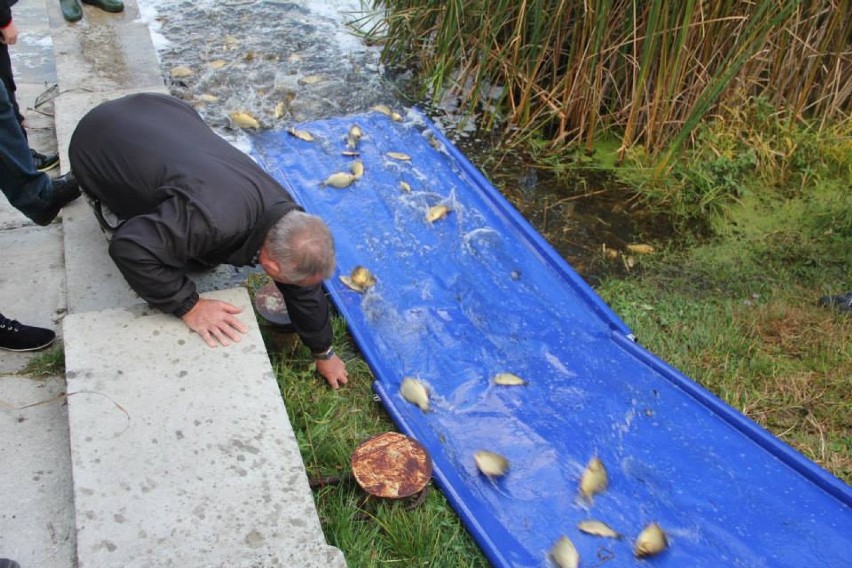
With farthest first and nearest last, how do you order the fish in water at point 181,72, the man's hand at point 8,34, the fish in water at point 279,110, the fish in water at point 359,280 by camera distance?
the fish in water at point 181,72 < the fish in water at point 279,110 < the man's hand at point 8,34 < the fish in water at point 359,280

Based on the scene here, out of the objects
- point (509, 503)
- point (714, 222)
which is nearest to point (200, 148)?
point (509, 503)

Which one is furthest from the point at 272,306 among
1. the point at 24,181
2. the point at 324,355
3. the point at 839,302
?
the point at 839,302

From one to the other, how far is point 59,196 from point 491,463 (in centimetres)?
205

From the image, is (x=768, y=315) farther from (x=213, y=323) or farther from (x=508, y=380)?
(x=213, y=323)

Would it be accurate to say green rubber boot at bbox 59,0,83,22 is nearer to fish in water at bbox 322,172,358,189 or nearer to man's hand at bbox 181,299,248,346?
fish in water at bbox 322,172,358,189

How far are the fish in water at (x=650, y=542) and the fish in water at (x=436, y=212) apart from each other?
1846 mm

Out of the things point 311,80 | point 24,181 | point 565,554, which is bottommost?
point 565,554

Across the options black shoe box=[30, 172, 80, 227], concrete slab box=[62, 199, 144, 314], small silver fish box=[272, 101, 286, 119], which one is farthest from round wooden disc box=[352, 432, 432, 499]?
small silver fish box=[272, 101, 286, 119]

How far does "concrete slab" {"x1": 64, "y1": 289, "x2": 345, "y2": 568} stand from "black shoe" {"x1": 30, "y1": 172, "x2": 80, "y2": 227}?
0.84 meters

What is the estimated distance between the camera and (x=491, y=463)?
2490mm

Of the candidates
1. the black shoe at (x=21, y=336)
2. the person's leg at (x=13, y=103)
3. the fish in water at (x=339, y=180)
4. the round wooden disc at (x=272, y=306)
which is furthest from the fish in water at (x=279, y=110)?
the black shoe at (x=21, y=336)

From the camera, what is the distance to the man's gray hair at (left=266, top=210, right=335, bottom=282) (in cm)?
225

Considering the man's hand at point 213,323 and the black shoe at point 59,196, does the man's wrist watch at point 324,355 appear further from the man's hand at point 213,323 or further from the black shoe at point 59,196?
the black shoe at point 59,196

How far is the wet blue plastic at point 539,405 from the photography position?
2318 mm
